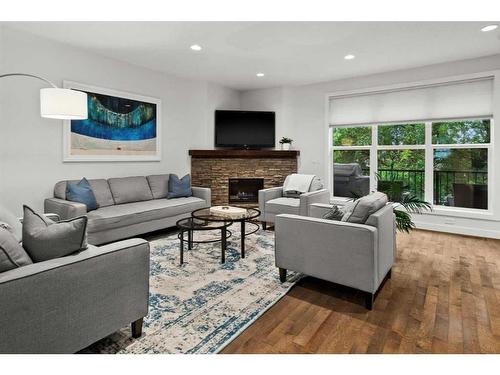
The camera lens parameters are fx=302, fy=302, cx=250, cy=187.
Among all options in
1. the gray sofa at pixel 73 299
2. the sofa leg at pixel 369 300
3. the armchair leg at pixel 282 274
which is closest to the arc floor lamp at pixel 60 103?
the gray sofa at pixel 73 299

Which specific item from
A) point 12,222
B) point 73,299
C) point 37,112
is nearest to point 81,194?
point 37,112

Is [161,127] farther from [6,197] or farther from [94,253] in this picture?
[94,253]

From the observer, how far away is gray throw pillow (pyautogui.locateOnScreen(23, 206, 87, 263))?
1.52m

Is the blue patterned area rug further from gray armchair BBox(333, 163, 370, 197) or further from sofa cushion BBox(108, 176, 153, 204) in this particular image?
gray armchair BBox(333, 163, 370, 197)

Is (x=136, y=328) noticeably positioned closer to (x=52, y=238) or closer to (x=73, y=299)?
(x=73, y=299)

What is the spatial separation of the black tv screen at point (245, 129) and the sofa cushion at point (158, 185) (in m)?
1.56

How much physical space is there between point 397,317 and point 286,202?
2.50m

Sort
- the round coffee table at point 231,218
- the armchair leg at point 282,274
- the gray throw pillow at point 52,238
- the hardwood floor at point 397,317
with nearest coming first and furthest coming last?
the gray throw pillow at point 52,238 → the hardwood floor at point 397,317 → the armchair leg at point 282,274 → the round coffee table at point 231,218

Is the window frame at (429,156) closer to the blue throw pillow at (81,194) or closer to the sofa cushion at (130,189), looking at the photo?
the sofa cushion at (130,189)

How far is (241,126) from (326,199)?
243 centimetres

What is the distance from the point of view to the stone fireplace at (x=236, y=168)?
5.68m

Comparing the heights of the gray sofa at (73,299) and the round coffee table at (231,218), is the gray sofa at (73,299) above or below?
below
